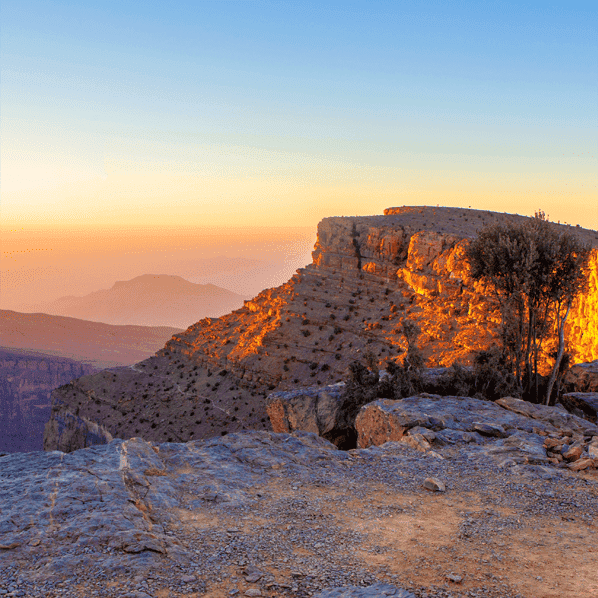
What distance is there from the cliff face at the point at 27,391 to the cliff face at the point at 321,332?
104ft

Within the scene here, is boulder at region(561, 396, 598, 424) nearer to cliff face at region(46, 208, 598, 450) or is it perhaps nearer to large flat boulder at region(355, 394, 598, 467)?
large flat boulder at region(355, 394, 598, 467)

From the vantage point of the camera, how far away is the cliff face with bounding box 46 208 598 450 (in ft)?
130

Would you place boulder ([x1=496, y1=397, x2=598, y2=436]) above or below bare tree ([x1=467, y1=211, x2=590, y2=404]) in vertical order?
below

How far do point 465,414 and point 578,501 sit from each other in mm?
5717

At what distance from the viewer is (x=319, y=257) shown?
53125 millimetres

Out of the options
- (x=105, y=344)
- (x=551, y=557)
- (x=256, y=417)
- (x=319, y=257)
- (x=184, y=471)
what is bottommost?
(x=105, y=344)

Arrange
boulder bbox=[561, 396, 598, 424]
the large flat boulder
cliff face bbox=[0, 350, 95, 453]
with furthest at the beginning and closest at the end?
cliff face bbox=[0, 350, 95, 453]
boulder bbox=[561, 396, 598, 424]
the large flat boulder

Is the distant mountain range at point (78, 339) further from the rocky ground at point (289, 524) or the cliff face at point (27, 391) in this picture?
the rocky ground at point (289, 524)

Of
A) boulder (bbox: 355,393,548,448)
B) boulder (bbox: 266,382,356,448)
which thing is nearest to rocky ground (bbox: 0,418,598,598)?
boulder (bbox: 355,393,548,448)

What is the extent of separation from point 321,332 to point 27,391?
9306 cm

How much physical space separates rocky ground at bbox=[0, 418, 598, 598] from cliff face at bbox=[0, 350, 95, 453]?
254 feet

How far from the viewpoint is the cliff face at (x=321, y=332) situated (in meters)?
39.5

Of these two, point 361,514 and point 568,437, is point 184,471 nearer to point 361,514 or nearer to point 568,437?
point 361,514

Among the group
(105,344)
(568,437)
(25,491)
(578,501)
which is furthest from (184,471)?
(105,344)
